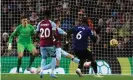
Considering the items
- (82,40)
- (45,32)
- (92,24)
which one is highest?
(92,24)

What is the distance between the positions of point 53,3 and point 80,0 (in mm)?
1204

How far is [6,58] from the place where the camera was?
22172 millimetres

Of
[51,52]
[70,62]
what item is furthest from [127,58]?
[51,52]

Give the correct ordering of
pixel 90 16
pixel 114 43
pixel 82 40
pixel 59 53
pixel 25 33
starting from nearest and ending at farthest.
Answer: pixel 82 40 → pixel 59 53 → pixel 25 33 → pixel 114 43 → pixel 90 16

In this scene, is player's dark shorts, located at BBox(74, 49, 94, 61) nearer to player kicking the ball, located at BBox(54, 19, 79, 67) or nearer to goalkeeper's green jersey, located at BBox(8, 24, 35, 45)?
player kicking the ball, located at BBox(54, 19, 79, 67)

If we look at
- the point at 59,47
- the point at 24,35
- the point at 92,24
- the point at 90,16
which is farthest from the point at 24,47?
the point at 90,16

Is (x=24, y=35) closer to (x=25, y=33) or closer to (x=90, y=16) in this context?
(x=25, y=33)

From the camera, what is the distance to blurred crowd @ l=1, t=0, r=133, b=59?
22781 millimetres

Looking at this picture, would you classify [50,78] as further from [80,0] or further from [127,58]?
[80,0]

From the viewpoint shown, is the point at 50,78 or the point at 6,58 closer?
the point at 50,78

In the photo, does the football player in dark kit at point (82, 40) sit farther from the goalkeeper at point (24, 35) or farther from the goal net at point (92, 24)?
the goal net at point (92, 24)

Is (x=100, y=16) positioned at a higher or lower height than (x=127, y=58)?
higher

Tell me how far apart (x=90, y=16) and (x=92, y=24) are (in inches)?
38.1

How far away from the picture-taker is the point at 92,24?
74.9ft
